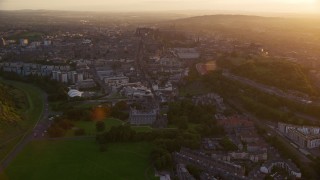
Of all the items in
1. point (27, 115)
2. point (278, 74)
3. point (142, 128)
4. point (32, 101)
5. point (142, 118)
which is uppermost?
point (278, 74)

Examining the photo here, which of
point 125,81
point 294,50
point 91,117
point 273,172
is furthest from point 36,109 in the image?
point 294,50

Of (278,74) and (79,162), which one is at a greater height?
(278,74)

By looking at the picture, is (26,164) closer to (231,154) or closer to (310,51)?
(231,154)

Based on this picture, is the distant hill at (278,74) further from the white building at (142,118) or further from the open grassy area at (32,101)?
the open grassy area at (32,101)

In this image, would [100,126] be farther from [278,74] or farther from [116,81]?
[278,74]

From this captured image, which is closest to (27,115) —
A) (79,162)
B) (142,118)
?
(142,118)

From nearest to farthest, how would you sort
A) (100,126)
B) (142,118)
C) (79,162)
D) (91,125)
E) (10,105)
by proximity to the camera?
(79,162) → (100,126) → (91,125) → (142,118) → (10,105)
